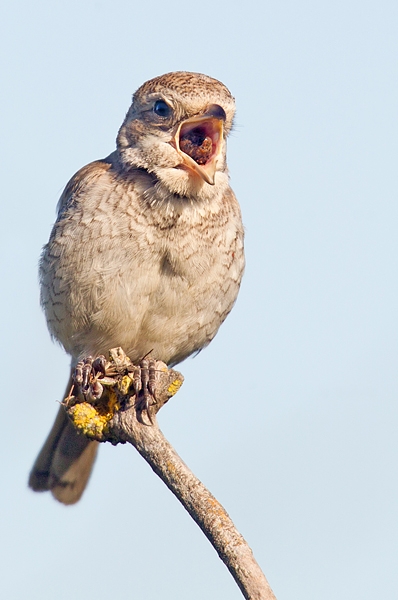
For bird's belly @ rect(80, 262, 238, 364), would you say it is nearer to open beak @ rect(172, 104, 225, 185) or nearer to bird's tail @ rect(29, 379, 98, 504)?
open beak @ rect(172, 104, 225, 185)

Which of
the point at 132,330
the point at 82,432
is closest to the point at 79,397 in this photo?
the point at 82,432

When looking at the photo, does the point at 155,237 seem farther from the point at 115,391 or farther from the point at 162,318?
the point at 115,391

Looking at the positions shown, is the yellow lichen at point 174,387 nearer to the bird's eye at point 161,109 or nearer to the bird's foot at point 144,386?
the bird's foot at point 144,386

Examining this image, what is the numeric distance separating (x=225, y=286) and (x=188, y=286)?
0.26 m

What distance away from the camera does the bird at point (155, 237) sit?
541cm

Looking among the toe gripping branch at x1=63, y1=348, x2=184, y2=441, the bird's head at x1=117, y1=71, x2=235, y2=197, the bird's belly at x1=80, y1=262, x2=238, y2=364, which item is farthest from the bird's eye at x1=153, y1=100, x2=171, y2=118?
the toe gripping branch at x1=63, y1=348, x2=184, y2=441

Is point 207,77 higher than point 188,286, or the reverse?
point 207,77

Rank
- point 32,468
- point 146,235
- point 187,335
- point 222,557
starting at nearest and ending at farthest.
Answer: point 222,557 < point 146,235 < point 187,335 < point 32,468

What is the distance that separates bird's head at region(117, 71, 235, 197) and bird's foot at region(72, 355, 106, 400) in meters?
1.19

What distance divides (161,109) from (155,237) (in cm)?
76

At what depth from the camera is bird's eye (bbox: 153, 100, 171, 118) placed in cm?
559

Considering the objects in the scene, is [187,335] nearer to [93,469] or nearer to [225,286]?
[225,286]

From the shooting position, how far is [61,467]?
266 inches

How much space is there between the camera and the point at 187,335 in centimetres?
576
